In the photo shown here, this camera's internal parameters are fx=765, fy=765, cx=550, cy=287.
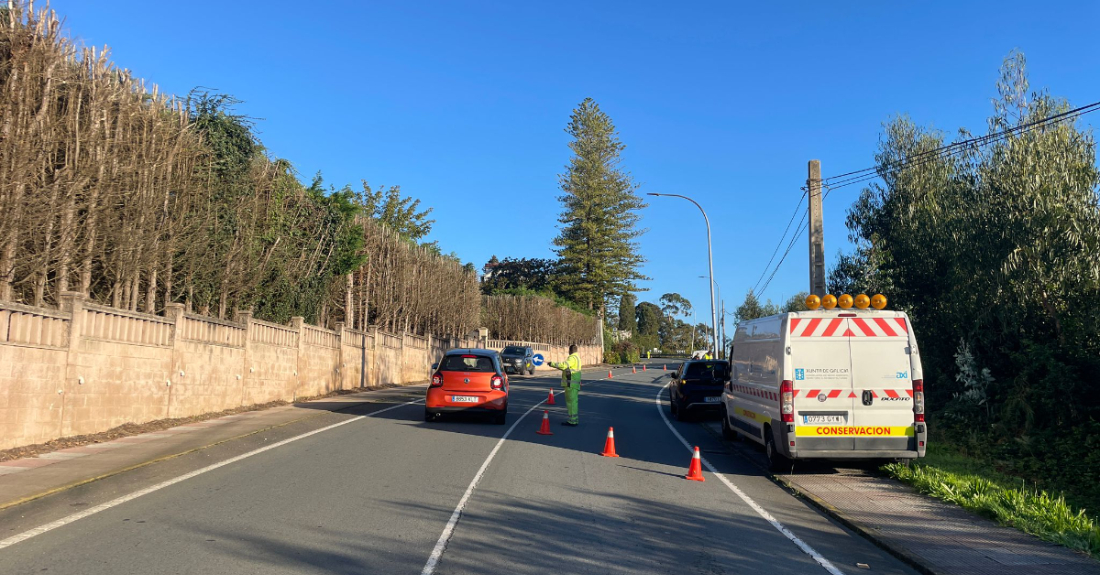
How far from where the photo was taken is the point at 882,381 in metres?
10.5

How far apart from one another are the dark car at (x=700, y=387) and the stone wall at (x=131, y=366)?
10830 mm

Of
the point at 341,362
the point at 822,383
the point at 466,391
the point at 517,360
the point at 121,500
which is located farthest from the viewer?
the point at 517,360

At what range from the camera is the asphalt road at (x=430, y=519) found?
19.9ft

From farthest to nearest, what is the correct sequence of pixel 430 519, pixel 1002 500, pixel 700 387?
1. pixel 700 387
2. pixel 1002 500
3. pixel 430 519

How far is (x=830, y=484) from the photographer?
10430 millimetres

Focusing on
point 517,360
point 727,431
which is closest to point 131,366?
point 727,431

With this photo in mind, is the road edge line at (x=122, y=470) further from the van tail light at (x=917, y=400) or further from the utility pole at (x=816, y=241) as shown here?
the utility pole at (x=816, y=241)

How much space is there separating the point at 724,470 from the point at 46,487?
8.86 m

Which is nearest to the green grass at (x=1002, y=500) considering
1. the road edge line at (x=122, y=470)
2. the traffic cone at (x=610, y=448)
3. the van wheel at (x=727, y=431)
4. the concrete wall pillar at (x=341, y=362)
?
the van wheel at (x=727, y=431)

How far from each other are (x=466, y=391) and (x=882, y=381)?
8731 mm

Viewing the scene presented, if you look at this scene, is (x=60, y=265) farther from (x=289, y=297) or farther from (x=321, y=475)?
(x=289, y=297)

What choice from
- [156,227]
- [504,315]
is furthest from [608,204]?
[156,227]

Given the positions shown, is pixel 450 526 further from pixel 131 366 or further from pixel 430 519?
pixel 131 366

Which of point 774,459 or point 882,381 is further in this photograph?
point 774,459
